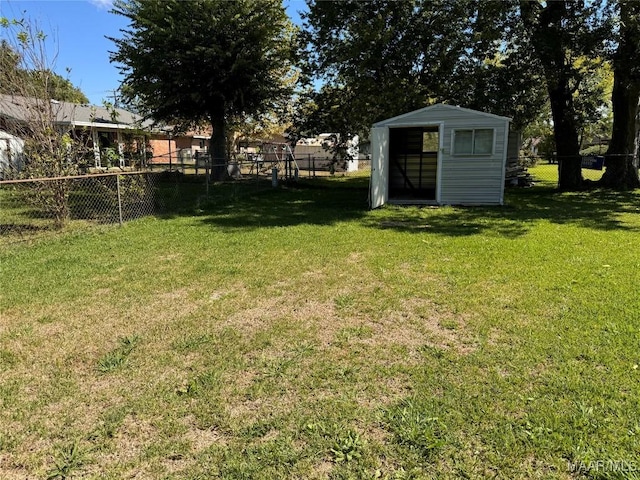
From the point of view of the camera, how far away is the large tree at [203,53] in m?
15.0

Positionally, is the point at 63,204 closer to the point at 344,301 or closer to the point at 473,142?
the point at 344,301

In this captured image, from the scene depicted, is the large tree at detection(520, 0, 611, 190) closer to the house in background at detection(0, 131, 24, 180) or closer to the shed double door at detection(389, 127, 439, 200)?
the shed double door at detection(389, 127, 439, 200)

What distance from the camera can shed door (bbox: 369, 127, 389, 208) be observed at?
10.5 m

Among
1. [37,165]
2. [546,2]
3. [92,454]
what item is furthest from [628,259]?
[546,2]

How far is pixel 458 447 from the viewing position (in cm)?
228

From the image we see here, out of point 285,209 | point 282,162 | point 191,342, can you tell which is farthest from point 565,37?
point 282,162

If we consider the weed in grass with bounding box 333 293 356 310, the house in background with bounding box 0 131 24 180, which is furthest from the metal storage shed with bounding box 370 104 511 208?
the house in background with bounding box 0 131 24 180

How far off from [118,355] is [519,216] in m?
9.09

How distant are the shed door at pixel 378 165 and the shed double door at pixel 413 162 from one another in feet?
6.54

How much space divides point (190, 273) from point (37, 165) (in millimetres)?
4641

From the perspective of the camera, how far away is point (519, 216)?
32.0ft

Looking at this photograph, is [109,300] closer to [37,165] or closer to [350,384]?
[350,384]

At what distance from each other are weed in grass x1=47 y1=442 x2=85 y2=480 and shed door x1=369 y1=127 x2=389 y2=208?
9.05 meters

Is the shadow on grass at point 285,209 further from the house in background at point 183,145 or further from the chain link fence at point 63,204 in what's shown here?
the house in background at point 183,145
